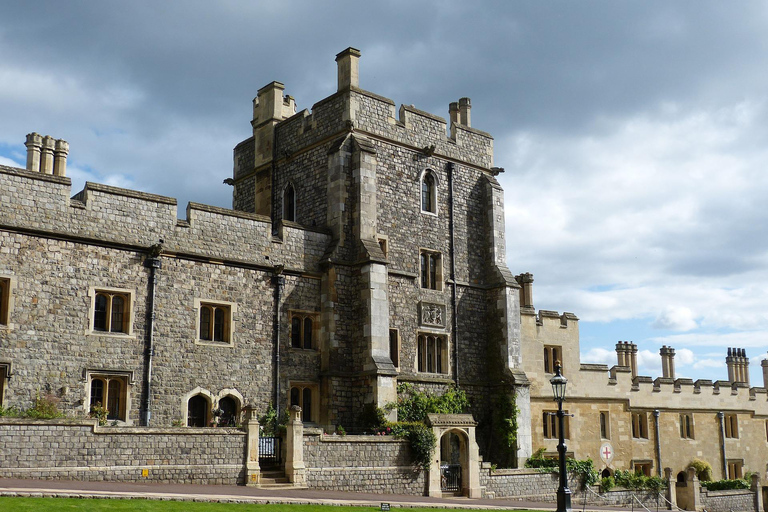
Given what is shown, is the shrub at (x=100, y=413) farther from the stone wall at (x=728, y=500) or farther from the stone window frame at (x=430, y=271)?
the stone wall at (x=728, y=500)

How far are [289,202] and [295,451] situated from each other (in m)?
11.3

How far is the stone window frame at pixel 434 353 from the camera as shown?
28275 millimetres

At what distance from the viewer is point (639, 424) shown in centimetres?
3741

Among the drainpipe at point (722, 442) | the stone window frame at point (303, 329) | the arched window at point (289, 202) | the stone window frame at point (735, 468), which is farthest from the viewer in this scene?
the stone window frame at point (735, 468)

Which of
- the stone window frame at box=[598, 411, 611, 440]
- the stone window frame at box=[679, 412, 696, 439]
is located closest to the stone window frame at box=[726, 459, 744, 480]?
the stone window frame at box=[679, 412, 696, 439]

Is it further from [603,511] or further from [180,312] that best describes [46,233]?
[603,511]

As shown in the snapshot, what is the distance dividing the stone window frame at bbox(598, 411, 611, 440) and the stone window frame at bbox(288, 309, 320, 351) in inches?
575

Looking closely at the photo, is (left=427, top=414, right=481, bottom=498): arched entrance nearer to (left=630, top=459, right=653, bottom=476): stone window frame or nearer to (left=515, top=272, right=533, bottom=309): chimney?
(left=515, top=272, right=533, bottom=309): chimney

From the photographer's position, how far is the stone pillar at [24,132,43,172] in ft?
83.5

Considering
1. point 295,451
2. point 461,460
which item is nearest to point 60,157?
point 295,451

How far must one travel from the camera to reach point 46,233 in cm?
2166

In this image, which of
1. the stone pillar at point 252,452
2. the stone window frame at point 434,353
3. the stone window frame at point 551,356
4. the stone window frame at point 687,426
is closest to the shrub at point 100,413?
the stone pillar at point 252,452

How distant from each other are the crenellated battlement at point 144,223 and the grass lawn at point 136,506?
9166mm

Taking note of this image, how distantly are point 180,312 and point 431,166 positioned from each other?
10865mm
